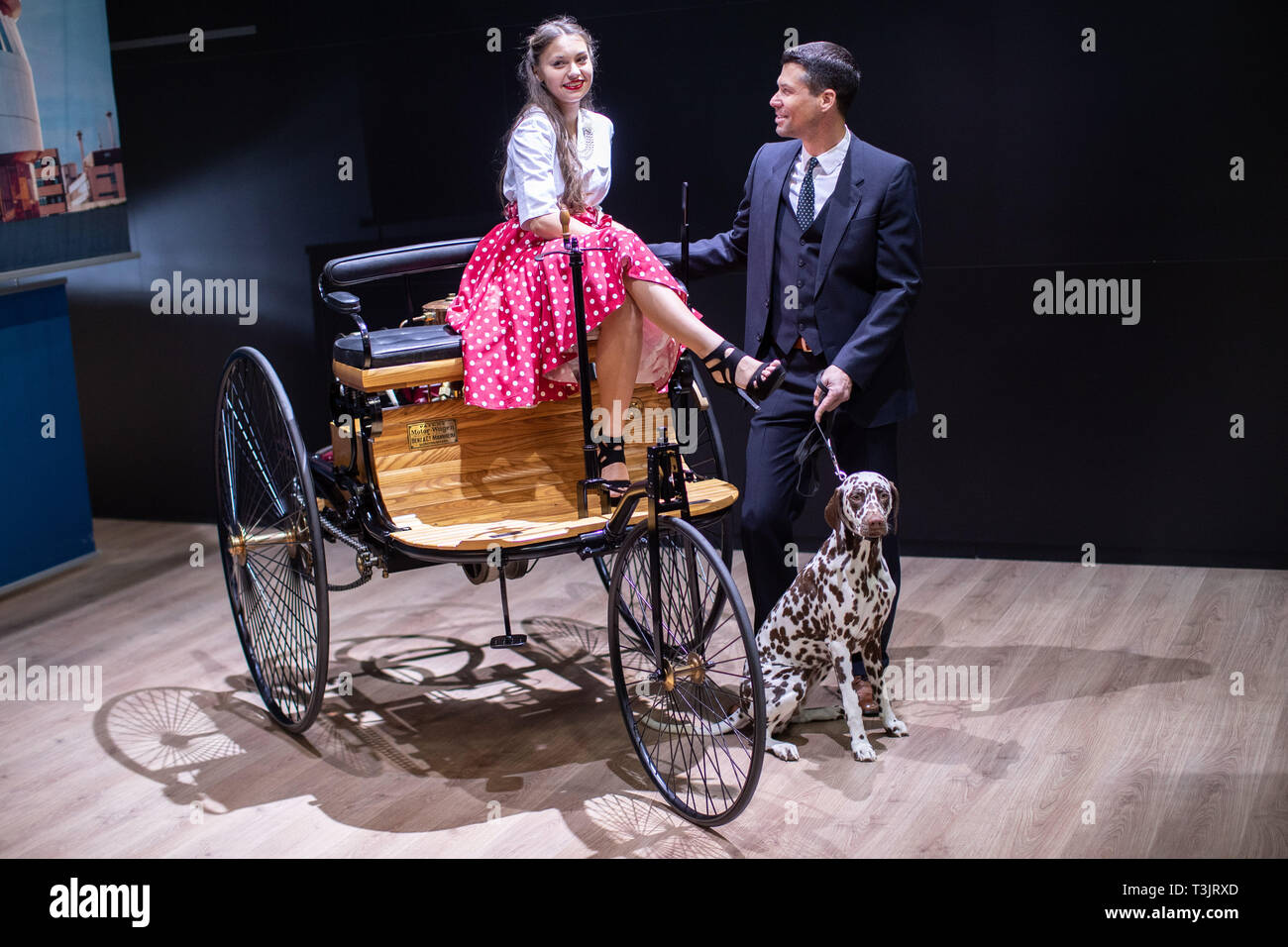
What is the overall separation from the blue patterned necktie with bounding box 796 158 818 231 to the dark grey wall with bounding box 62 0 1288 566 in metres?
1.63

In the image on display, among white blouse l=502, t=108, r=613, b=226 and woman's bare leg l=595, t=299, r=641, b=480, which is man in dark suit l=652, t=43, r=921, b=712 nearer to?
woman's bare leg l=595, t=299, r=641, b=480

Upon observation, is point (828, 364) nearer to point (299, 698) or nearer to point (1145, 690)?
point (1145, 690)

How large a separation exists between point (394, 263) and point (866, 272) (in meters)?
1.43

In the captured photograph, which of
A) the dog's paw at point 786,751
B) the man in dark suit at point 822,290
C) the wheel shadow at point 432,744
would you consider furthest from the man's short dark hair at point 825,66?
the wheel shadow at point 432,744

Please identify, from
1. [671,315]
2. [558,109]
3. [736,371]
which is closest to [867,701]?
[736,371]

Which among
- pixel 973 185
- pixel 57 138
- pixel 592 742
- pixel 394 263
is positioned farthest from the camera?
pixel 57 138

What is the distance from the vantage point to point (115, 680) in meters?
4.84

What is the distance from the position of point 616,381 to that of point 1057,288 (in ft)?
7.49

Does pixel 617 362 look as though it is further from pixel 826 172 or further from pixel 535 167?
pixel 826 172

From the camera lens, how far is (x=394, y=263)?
4.32 metres

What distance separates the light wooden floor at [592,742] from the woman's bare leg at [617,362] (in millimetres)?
937

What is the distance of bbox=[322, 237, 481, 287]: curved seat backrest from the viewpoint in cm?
421

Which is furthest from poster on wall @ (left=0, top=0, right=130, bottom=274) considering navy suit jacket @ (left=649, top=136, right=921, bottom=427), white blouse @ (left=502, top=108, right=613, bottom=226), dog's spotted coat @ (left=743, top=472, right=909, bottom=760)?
dog's spotted coat @ (left=743, top=472, right=909, bottom=760)

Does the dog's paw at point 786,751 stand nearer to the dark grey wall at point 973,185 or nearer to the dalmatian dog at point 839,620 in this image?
A: the dalmatian dog at point 839,620
